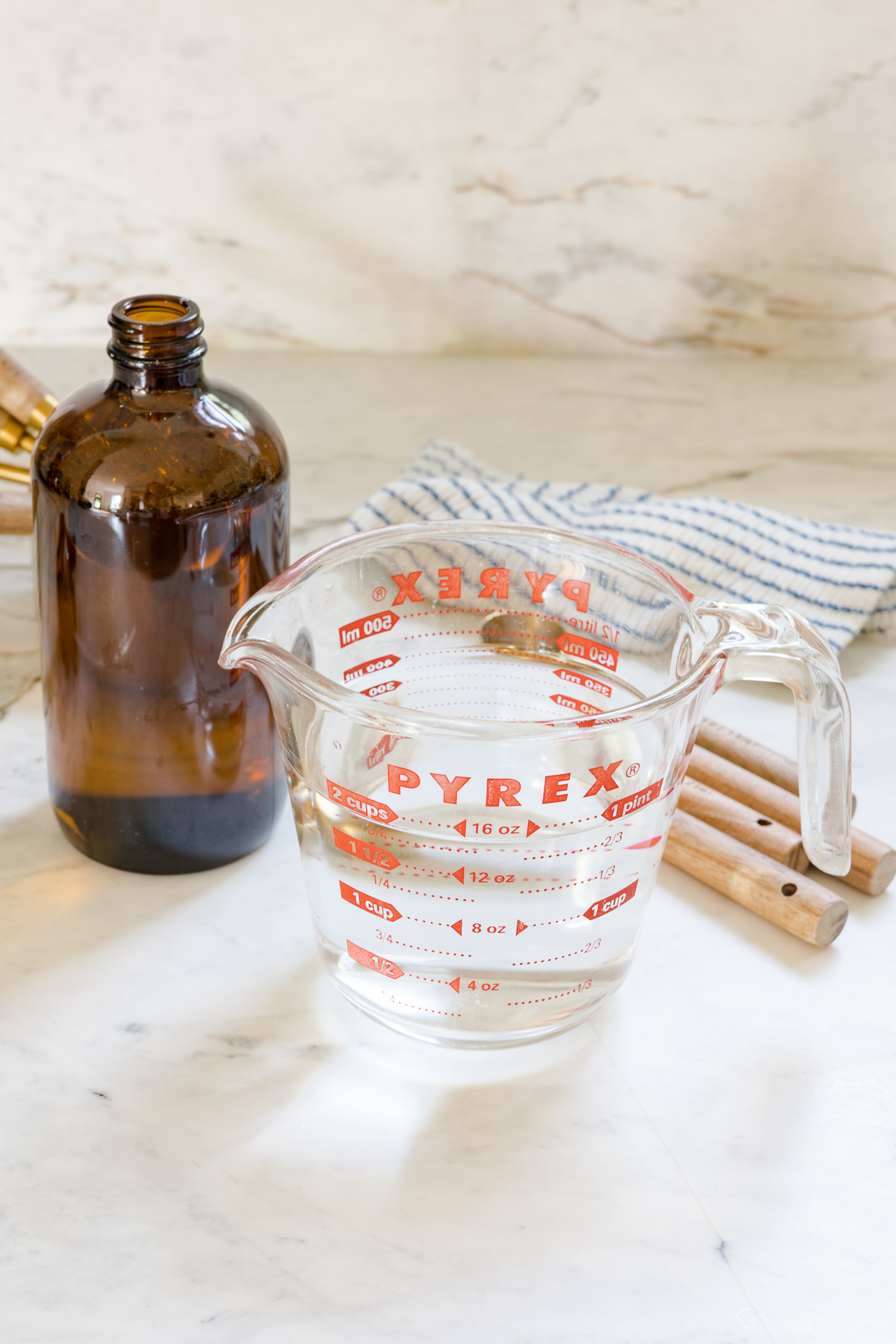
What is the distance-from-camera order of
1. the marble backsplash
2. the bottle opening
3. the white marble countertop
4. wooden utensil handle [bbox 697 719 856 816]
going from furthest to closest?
1. the marble backsplash
2. wooden utensil handle [bbox 697 719 856 816]
3. the bottle opening
4. the white marble countertop

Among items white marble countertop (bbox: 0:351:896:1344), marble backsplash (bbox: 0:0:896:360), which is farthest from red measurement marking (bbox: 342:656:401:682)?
marble backsplash (bbox: 0:0:896:360)

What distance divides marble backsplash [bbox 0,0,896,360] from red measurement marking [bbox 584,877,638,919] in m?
0.84

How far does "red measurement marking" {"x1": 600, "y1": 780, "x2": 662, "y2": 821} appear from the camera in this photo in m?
0.53

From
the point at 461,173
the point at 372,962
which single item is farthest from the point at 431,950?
the point at 461,173

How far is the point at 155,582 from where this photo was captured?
1.92ft

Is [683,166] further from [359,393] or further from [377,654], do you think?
[377,654]

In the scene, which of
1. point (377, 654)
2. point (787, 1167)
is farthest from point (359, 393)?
point (787, 1167)

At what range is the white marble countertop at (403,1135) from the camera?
18.5 inches

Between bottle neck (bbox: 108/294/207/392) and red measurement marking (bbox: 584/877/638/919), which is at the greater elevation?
bottle neck (bbox: 108/294/207/392)

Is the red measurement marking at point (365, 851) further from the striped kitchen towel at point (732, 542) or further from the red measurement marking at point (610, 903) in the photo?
the striped kitchen towel at point (732, 542)

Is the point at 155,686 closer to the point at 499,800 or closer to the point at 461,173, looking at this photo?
the point at 499,800

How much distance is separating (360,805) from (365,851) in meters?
0.02

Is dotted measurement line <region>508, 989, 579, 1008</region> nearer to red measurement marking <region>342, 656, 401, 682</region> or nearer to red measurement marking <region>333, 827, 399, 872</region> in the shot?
red measurement marking <region>333, 827, 399, 872</region>

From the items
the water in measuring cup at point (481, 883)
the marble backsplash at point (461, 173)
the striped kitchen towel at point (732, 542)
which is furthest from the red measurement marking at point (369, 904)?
the marble backsplash at point (461, 173)
